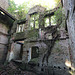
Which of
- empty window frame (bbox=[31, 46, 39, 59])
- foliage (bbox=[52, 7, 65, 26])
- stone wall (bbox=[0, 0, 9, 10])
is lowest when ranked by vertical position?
empty window frame (bbox=[31, 46, 39, 59])

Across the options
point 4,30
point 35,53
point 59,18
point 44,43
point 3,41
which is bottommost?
point 35,53

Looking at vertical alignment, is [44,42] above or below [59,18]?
below

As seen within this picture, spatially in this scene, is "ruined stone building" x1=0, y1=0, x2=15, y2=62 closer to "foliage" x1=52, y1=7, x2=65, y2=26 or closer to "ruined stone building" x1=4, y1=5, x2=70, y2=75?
"ruined stone building" x1=4, y1=5, x2=70, y2=75

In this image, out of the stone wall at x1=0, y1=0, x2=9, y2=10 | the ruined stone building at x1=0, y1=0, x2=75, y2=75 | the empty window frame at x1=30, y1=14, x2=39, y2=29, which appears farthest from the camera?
the stone wall at x1=0, y1=0, x2=9, y2=10

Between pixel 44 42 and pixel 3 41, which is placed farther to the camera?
pixel 3 41

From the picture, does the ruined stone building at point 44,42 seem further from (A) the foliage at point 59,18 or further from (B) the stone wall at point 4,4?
(B) the stone wall at point 4,4

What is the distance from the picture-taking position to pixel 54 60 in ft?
17.2

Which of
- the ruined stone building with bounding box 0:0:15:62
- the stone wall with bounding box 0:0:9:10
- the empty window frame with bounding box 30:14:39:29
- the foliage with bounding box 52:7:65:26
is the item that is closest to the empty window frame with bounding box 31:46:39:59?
the ruined stone building with bounding box 0:0:15:62

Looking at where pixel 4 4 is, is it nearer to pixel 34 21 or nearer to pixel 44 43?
pixel 34 21

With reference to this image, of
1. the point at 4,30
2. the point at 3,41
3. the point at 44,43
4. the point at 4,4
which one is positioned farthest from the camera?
the point at 4,4

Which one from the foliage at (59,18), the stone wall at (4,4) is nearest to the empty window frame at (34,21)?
the foliage at (59,18)

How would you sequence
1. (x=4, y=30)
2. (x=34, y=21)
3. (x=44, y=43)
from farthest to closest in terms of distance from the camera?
(x=4, y=30) → (x=34, y=21) → (x=44, y=43)

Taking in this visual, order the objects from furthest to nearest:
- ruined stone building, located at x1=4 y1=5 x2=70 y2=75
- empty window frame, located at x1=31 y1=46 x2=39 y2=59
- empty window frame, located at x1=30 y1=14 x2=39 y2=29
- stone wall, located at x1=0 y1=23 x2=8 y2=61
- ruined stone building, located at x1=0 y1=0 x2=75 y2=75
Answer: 1. empty window frame, located at x1=31 y1=46 x2=39 y2=59
2. stone wall, located at x1=0 y1=23 x2=8 y2=61
3. empty window frame, located at x1=30 y1=14 x2=39 y2=29
4. ruined stone building, located at x1=4 y1=5 x2=70 y2=75
5. ruined stone building, located at x1=0 y1=0 x2=75 y2=75

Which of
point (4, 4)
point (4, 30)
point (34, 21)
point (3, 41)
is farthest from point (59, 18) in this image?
point (4, 4)
